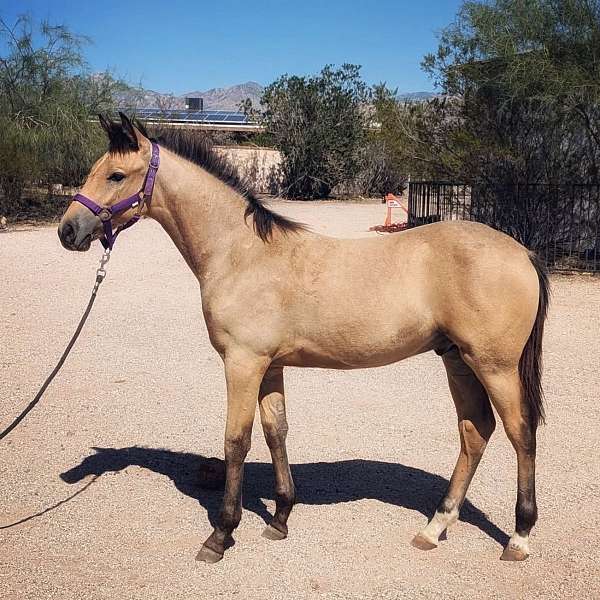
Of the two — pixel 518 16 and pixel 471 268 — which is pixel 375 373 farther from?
pixel 518 16

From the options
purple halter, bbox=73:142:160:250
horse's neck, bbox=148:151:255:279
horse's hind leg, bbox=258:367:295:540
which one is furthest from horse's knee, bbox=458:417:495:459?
purple halter, bbox=73:142:160:250

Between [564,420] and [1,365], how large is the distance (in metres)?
5.39

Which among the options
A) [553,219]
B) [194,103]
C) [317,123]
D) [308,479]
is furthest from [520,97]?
[194,103]

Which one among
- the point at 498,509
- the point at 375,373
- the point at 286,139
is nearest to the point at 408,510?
the point at 498,509

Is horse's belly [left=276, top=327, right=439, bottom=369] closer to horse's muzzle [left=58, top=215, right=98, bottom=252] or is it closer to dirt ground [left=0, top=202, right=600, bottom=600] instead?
dirt ground [left=0, top=202, right=600, bottom=600]

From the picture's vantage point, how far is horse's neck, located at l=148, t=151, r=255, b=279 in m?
3.60

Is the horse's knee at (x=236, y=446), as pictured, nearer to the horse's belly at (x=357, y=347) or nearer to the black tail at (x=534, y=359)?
the horse's belly at (x=357, y=347)

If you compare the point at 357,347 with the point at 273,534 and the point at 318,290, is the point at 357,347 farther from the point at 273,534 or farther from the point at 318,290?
the point at 273,534

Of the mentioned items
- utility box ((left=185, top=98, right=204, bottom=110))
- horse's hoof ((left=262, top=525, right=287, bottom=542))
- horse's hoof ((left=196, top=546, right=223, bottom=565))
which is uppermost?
utility box ((left=185, top=98, right=204, bottom=110))

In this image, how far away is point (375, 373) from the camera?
22.5 feet

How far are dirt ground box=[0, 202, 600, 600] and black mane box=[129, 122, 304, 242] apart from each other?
5.75 feet

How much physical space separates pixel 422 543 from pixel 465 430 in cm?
66

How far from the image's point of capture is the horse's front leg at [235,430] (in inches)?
134

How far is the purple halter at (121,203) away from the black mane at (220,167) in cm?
15
